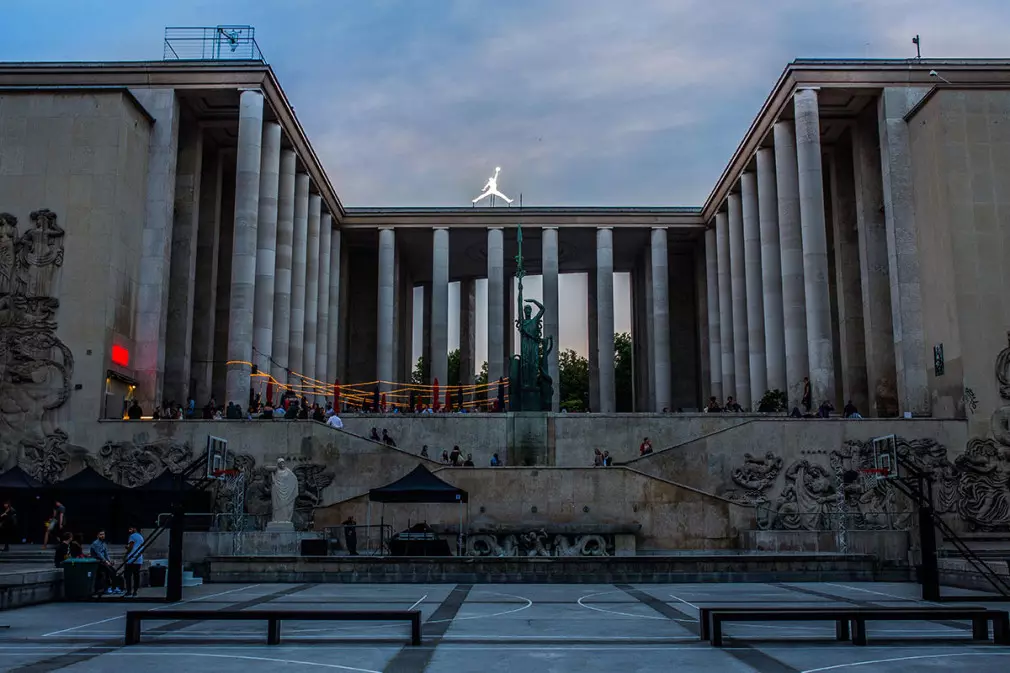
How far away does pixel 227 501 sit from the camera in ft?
106

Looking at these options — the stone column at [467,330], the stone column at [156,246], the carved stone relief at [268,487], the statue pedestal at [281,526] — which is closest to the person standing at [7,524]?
the carved stone relief at [268,487]

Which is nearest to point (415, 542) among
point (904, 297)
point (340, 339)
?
point (904, 297)

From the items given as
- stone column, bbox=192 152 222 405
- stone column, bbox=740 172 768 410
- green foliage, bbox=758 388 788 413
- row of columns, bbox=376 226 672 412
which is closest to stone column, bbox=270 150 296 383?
stone column, bbox=192 152 222 405

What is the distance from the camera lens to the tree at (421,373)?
71.1 metres

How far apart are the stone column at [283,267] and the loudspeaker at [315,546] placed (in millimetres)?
19569

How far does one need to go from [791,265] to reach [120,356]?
28.5m

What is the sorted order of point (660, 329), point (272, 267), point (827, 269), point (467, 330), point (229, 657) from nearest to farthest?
point (229, 657) → point (827, 269) → point (272, 267) → point (660, 329) → point (467, 330)

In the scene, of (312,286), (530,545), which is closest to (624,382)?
(312,286)

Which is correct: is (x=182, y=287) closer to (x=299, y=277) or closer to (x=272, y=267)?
(x=272, y=267)

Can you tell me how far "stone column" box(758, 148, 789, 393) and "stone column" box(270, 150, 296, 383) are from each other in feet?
75.2

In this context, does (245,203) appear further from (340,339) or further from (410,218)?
(340,339)

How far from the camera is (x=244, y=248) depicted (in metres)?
41.9

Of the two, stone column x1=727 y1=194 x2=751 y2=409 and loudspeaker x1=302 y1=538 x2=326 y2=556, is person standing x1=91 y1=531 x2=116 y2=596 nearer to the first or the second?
loudspeaker x1=302 y1=538 x2=326 y2=556

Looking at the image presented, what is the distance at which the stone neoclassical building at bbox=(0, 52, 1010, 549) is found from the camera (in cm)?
3588
